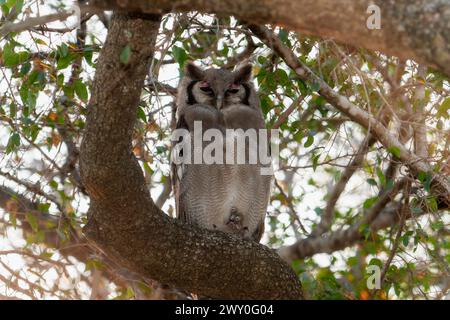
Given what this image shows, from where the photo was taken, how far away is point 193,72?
5.96 meters

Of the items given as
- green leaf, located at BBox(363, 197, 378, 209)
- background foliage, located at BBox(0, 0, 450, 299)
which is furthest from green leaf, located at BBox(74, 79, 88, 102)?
green leaf, located at BBox(363, 197, 378, 209)

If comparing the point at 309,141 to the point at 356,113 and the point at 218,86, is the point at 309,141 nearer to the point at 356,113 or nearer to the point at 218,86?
the point at 356,113

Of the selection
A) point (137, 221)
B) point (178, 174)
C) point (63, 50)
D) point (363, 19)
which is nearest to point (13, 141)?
point (63, 50)

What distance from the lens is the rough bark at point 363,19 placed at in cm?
252

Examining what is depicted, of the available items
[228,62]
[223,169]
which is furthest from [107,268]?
[228,62]

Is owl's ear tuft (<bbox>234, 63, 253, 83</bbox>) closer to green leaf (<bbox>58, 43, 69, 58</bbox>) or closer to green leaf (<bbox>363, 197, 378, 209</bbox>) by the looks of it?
green leaf (<bbox>363, 197, 378, 209</bbox>)

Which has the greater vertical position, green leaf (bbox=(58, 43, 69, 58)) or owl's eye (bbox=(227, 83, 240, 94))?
owl's eye (bbox=(227, 83, 240, 94))

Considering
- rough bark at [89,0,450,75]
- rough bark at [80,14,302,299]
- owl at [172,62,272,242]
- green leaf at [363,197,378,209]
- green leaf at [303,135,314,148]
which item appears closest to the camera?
rough bark at [89,0,450,75]

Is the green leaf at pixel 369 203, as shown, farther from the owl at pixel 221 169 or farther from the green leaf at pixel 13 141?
the green leaf at pixel 13 141

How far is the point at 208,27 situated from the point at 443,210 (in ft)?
7.22

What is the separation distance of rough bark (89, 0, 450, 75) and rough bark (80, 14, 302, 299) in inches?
27.8

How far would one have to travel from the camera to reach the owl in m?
5.77

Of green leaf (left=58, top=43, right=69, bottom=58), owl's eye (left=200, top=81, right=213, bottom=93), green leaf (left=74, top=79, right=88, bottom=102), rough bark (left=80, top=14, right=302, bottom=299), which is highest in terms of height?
owl's eye (left=200, top=81, right=213, bottom=93)

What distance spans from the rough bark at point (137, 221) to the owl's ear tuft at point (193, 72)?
1.87 metres
